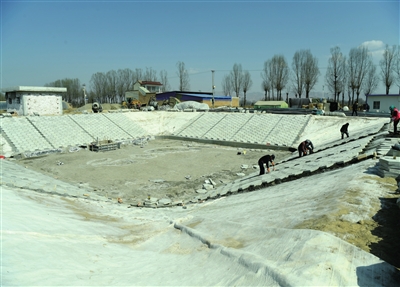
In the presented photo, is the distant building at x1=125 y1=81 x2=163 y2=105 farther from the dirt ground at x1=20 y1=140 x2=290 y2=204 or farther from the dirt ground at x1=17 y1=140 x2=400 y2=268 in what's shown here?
the dirt ground at x1=20 y1=140 x2=290 y2=204

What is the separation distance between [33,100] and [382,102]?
3675 cm

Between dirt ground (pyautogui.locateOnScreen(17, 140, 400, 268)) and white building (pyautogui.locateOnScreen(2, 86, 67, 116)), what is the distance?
10.8 metres

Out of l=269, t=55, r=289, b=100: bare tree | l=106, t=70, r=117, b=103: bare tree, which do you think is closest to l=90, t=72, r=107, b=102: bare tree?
l=106, t=70, r=117, b=103: bare tree

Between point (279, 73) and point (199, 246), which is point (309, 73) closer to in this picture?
point (279, 73)

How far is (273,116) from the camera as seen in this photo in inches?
1078

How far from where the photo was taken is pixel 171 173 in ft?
53.4

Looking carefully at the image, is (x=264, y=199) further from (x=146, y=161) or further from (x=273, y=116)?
(x=273, y=116)

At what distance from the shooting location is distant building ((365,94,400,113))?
3058 centimetres

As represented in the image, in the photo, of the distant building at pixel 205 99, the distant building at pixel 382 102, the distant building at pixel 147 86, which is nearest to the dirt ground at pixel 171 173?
the distant building at pixel 382 102

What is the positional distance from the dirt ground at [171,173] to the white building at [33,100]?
35.3 feet

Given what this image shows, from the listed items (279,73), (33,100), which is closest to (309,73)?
(279,73)

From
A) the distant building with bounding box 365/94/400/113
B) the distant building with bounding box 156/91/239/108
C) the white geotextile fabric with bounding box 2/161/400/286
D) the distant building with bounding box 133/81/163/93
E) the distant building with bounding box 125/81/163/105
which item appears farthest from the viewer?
the distant building with bounding box 133/81/163/93

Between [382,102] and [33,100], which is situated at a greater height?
[33,100]

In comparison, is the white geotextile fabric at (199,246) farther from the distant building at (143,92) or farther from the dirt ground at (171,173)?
the distant building at (143,92)
